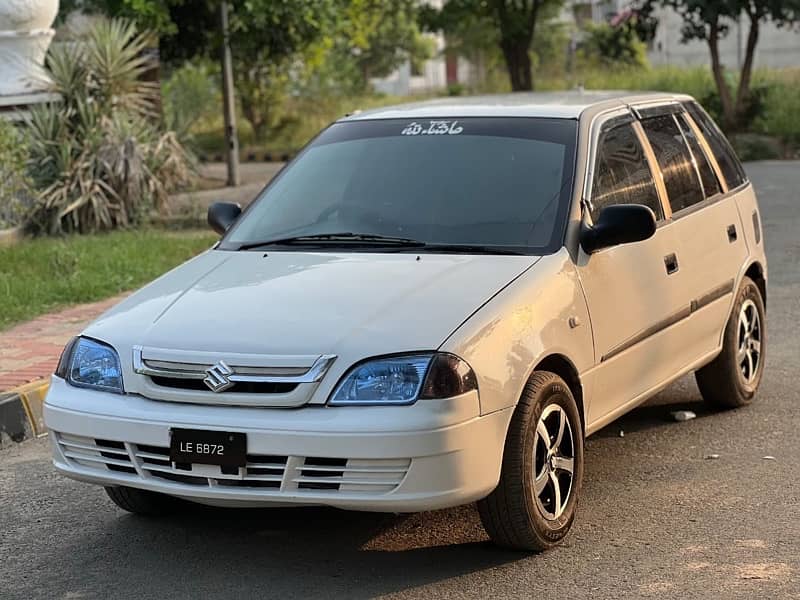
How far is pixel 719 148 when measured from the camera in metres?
7.27

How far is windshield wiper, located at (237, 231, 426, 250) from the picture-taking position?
18.2ft

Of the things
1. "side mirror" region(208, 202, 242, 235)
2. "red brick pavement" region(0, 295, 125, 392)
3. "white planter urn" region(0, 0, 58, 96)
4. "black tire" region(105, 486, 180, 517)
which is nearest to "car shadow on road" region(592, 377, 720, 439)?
"side mirror" region(208, 202, 242, 235)

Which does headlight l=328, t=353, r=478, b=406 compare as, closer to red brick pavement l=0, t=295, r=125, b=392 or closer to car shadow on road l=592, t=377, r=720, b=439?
car shadow on road l=592, t=377, r=720, b=439

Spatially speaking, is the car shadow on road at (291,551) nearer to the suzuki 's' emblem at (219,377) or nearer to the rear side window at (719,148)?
the suzuki 's' emblem at (219,377)

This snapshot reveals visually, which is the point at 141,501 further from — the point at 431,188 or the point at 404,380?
the point at 431,188

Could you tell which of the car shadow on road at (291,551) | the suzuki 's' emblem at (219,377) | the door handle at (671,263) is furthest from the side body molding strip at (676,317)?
the suzuki 's' emblem at (219,377)

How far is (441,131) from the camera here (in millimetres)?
6051

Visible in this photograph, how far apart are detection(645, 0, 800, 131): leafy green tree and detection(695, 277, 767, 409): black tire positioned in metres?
17.4

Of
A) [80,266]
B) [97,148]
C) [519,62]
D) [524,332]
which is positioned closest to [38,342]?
[80,266]

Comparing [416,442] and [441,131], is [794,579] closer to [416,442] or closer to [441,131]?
[416,442]

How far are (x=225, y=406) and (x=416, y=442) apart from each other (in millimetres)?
651

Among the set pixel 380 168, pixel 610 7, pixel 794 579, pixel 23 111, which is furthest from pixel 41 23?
pixel 610 7

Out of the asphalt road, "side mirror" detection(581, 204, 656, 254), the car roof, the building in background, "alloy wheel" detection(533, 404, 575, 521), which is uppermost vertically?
the car roof

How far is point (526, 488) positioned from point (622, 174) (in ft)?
5.94
